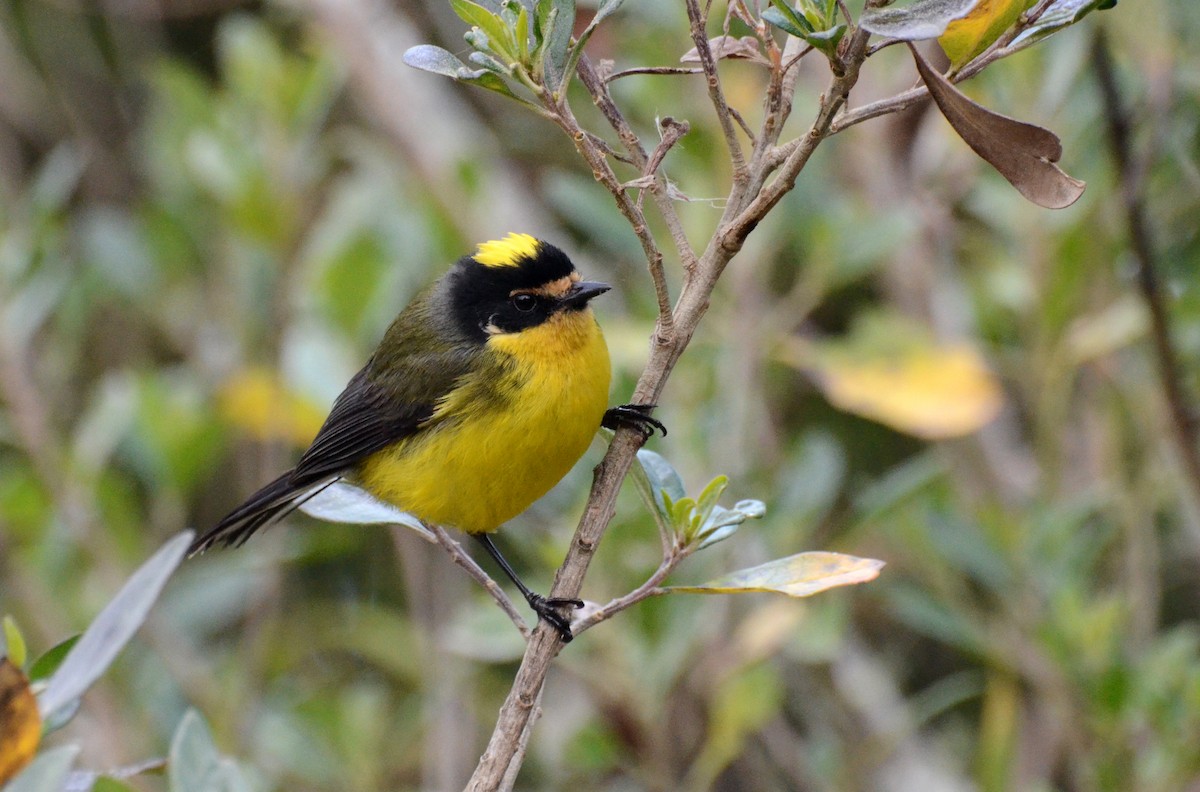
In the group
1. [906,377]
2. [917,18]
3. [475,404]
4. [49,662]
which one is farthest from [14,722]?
[906,377]

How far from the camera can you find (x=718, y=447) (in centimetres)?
299

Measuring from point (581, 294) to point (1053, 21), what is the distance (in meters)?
1.40

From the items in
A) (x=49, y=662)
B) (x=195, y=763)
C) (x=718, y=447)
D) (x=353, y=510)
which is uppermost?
(x=49, y=662)

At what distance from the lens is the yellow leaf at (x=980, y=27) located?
1416 mm

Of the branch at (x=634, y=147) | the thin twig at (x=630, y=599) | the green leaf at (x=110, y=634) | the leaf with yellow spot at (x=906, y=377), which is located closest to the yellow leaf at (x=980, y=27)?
the branch at (x=634, y=147)

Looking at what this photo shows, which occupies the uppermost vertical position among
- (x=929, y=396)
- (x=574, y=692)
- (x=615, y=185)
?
(x=615, y=185)

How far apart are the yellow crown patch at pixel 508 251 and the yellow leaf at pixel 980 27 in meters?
1.42

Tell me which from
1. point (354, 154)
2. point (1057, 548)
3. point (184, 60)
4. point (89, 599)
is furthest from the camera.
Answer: point (184, 60)

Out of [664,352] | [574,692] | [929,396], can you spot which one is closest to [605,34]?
[929,396]

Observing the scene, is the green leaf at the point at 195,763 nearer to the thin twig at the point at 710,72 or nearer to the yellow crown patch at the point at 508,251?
the thin twig at the point at 710,72

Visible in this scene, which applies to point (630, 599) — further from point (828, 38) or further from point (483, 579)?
point (828, 38)

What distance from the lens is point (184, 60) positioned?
5891 millimetres

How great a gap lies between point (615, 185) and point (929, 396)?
1.68 meters

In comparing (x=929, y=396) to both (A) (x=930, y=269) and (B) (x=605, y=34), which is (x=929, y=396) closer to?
(A) (x=930, y=269)
